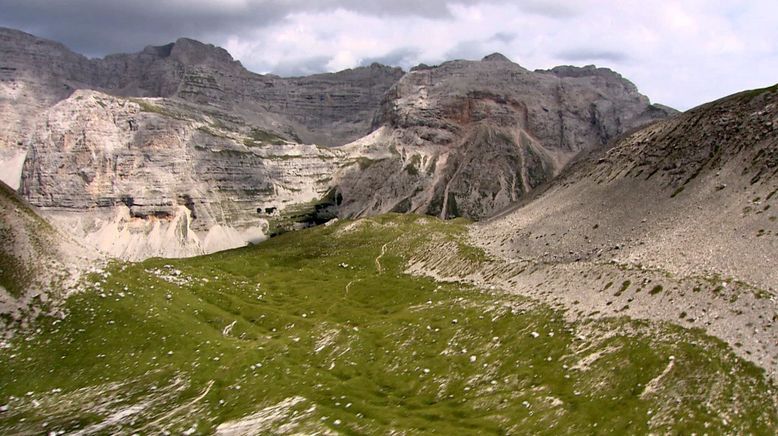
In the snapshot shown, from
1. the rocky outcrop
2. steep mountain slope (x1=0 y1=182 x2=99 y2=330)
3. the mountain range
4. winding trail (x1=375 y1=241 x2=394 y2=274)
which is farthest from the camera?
winding trail (x1=375 y1=241 x2=394 y2=274)

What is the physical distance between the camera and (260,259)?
4601 inches

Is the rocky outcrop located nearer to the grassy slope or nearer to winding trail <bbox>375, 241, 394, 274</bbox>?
the grassy slope

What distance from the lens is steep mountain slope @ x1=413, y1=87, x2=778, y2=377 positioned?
46938mm

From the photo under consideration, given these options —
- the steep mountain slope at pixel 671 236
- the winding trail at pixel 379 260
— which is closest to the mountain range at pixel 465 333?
the steep mountain slope at pixel 671 236

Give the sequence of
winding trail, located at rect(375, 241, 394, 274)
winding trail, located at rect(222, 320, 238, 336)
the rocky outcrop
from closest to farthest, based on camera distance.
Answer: the rocky outcrop < winding trail, located at rect(222, 320, 238, 336) < winding trail, located at rect(375, 241, 394, 274)

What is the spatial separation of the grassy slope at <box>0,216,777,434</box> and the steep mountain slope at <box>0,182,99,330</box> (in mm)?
2296

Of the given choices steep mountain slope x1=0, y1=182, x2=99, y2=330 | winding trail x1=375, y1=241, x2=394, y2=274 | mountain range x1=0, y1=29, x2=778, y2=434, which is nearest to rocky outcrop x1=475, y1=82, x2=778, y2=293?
mountain range x1=0, y1=29, x2=778, y2=434

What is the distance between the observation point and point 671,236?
64938 mm

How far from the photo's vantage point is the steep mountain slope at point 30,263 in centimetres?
4797

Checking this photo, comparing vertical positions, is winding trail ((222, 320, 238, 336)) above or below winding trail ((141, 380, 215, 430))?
above

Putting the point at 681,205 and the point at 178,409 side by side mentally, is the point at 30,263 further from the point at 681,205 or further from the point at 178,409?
the point at 681,205

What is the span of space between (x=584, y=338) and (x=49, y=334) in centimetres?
4519

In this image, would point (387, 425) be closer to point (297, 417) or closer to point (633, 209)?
point (297, 417)

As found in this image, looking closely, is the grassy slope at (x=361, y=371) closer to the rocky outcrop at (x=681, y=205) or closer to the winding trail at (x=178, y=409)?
the winding trail at (x=178, y=409)
